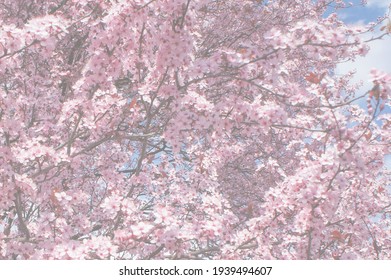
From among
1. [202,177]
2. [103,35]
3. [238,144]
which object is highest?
[238,144]

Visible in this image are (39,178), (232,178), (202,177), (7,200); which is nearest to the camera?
(7,200)

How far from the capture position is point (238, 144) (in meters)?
9.85

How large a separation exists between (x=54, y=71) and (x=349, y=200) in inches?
227

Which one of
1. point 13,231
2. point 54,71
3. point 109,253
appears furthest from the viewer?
point 13,231

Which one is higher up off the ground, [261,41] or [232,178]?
[261,41]

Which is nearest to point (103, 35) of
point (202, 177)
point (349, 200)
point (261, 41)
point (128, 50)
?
point (128, 50)

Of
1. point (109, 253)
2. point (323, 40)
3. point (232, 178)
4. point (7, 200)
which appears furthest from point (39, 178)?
point (232, 178)

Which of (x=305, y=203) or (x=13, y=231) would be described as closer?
(x=305, y=203)

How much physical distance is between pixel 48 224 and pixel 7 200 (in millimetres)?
634

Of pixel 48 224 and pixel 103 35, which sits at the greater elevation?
pixel 103 35

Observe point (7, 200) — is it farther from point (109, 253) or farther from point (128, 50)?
point (128, 50)

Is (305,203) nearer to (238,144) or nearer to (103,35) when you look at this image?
(103,35)

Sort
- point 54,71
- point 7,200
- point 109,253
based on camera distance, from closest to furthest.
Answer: point 109,253, point 7,200, point 54,71

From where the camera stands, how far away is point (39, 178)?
20.5 ft
